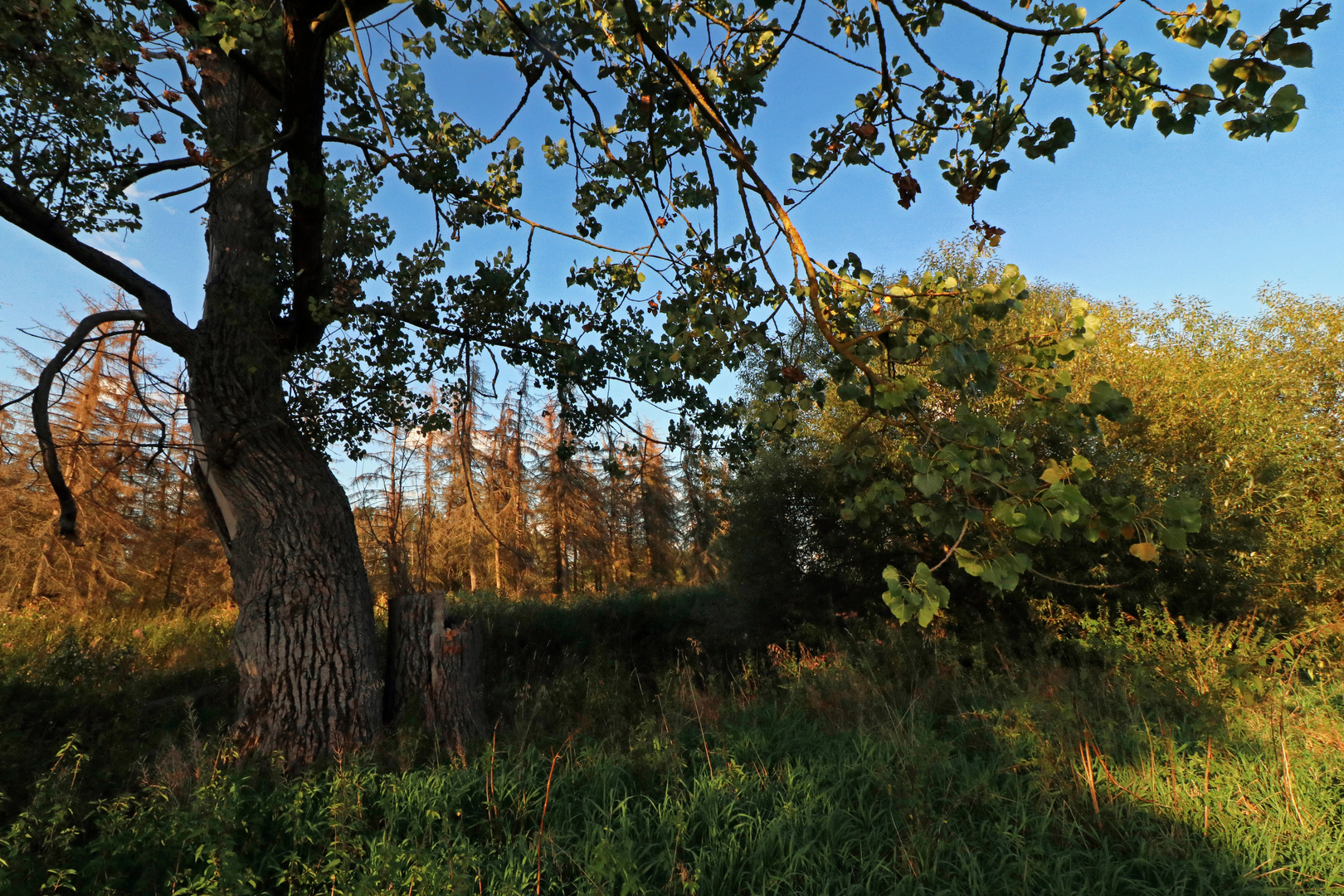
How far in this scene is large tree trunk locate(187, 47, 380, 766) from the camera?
551 cm

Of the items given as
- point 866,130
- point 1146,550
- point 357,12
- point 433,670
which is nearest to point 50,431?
point 433,670

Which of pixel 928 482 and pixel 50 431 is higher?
pixel 50 431

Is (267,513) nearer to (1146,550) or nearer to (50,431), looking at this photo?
(50,431)

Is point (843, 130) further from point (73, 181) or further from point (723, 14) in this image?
point (73, 181)

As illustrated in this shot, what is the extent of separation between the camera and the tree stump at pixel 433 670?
20.1 feet

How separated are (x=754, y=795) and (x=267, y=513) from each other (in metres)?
5.04

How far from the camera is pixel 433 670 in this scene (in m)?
6.24

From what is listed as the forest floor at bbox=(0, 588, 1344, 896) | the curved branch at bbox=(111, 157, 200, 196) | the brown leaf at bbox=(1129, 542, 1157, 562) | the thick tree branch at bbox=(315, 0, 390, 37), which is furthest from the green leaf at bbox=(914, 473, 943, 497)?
the curved branch at bbox=(111, 157, 200, 196)

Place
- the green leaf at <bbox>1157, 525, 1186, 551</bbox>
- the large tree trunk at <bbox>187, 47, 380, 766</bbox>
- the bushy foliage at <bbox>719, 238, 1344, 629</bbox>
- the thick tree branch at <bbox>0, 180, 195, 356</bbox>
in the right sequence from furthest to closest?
1. the bushy foliage at <bbox>719, 238, 1344, 629</bbox>
2. the large tree trunk at <bbox>187, 47, 380, 766</bbox>
3. the thick tree branch at <bbox>0, 180, 195, 356</bbox>
4. the green leaf at <bbox>1157, 525, 1186, 551</bbox>

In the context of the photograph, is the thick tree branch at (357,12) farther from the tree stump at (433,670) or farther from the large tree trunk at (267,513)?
the tree stump at (433,670)

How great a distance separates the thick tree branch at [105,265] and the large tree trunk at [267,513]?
0.25 m

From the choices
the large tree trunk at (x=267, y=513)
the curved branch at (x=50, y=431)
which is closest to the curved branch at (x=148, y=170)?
the large tree trunk at (x=267, y=513)

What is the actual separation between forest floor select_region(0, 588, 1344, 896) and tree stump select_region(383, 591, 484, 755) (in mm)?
405

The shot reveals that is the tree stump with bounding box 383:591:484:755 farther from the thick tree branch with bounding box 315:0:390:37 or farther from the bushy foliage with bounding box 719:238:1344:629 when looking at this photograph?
the thick tree branch with bounding box 315:0:390:37
